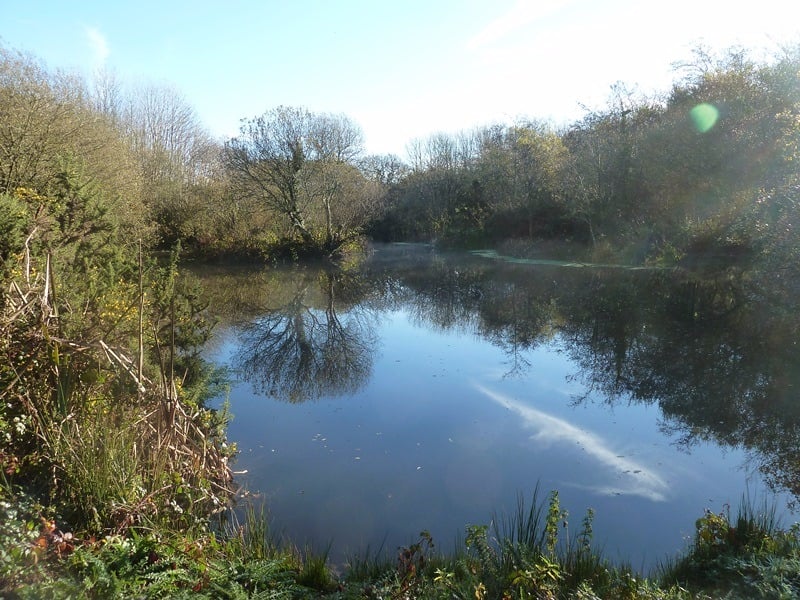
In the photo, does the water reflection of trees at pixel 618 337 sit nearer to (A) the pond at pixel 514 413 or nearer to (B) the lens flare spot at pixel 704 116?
(A) the pond at pixel 514 413

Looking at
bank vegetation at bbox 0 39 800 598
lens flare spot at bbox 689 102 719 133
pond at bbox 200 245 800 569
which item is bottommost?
pond at bbox 200 245 800 569

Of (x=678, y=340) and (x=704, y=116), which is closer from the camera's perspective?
(x=678, y=340)

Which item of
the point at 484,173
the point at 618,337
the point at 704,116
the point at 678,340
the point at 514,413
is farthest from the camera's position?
the point at 484,173

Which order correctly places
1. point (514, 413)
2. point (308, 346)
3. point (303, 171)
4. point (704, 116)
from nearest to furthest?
point (514, 413) < point (308, 346) < point (704, 116) < point (303, 171)

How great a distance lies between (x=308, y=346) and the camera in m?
14.0

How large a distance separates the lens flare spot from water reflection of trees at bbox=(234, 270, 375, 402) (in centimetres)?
1511

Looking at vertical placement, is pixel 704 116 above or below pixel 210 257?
above

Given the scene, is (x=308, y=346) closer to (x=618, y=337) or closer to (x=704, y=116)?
(x=618, y=337)

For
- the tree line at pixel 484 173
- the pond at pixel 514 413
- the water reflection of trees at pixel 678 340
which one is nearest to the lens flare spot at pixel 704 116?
the tree line at pixel 484 173

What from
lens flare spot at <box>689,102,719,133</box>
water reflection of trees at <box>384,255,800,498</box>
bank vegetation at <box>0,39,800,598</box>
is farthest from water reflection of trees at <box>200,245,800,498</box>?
lens flare spot at <box>689,102,719,133</box>

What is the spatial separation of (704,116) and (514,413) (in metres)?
18.5

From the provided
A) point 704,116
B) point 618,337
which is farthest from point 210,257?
point 704,116

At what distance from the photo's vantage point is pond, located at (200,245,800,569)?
5.81 metres

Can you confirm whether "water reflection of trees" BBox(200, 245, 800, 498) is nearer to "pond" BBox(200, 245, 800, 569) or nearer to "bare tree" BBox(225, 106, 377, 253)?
"pond" BBox(200, 245, 800, 569)
